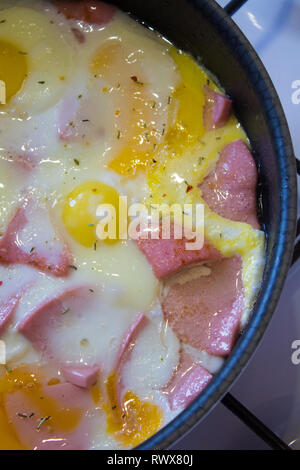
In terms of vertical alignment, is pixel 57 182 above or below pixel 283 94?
below

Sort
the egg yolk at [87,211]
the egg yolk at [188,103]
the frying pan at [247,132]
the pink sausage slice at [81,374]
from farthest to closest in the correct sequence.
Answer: the egg yolk at [188,103]
the egg yolk at [87,211]
the pink sausage slice at [81,374]
the frying pan at [247,132]

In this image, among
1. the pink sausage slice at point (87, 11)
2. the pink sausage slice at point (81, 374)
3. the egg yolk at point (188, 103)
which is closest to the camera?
the pink sausage slice at point (81, 374)

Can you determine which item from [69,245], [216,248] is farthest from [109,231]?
[216,248]

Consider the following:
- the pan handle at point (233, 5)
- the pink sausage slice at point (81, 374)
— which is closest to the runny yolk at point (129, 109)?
the pan handle at point (233, 5)

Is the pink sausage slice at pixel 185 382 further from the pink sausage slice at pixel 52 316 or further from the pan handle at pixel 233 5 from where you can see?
the pan handle at pixel 233 5

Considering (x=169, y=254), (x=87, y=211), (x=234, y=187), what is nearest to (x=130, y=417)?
(x=169, y=254)

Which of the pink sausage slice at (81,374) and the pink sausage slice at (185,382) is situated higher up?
the pink sausage slice at (185,382)

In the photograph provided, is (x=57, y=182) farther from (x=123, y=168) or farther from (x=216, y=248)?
(x=216, y=248)

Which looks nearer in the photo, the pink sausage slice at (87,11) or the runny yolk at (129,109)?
the runny yolk at (129,109)
